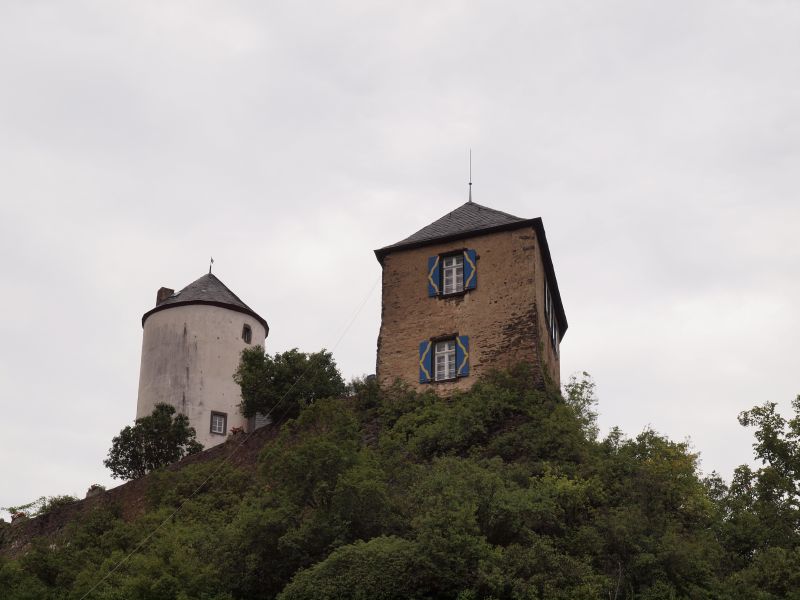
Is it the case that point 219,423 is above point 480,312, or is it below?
below

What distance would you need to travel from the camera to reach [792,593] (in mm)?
Answer: 19812

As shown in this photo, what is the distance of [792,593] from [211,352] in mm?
25295

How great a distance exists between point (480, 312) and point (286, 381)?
7330 millimetres

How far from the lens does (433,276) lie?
30859 mm

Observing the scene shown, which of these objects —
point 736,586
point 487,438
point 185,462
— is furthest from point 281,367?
point 736,586

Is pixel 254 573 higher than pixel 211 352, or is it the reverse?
pixel 211 352

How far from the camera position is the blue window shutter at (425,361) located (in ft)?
96.9

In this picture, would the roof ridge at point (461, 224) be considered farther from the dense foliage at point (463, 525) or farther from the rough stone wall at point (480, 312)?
the dense foliage at point (463, 525)

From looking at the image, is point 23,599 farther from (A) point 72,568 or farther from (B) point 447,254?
(B) point 447,254

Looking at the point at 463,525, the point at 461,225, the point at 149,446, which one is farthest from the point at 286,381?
the point at 463,525

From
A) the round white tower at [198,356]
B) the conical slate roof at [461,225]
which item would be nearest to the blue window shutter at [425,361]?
the conical slate roof at [461,225]

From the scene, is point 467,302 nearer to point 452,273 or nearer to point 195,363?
point 452,273

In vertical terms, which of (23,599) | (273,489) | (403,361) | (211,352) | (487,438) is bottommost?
(23,599)

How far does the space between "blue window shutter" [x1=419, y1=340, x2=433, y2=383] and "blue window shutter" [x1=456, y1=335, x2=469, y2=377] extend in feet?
2.56
